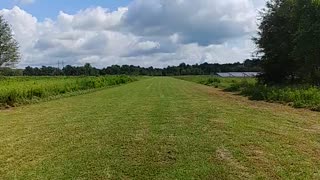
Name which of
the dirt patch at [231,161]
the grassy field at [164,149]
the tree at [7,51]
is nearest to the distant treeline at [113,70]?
the tree at [7,51]

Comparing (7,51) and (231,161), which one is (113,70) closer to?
(7,51)

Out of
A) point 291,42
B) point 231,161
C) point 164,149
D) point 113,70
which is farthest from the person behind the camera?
point 113,70

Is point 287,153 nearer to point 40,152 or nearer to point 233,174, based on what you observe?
point 233,174

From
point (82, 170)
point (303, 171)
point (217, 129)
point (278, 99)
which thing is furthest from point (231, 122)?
point (278, 99)

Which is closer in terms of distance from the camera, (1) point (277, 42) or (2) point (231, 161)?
(2) point (231, 161)

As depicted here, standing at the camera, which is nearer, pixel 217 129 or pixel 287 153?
pixel 287 153

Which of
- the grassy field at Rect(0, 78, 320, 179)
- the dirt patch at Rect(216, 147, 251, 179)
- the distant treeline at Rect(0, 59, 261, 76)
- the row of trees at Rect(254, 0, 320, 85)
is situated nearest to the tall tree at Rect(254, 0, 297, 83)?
the row of trees at Rect(254, 0, 320, 85)

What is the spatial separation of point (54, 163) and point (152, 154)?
2.02 m

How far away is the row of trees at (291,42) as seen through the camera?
94.2ft

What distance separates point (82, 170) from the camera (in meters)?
7.66

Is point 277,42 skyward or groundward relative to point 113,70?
skyward

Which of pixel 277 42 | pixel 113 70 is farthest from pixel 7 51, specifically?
pixel 113 70

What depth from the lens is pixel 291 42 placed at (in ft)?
115

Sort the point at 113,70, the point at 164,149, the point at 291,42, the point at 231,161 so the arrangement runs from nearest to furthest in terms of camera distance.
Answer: the point at 231,161 < the point at 164,149 < the point at 291,42 < the point at 113,70
